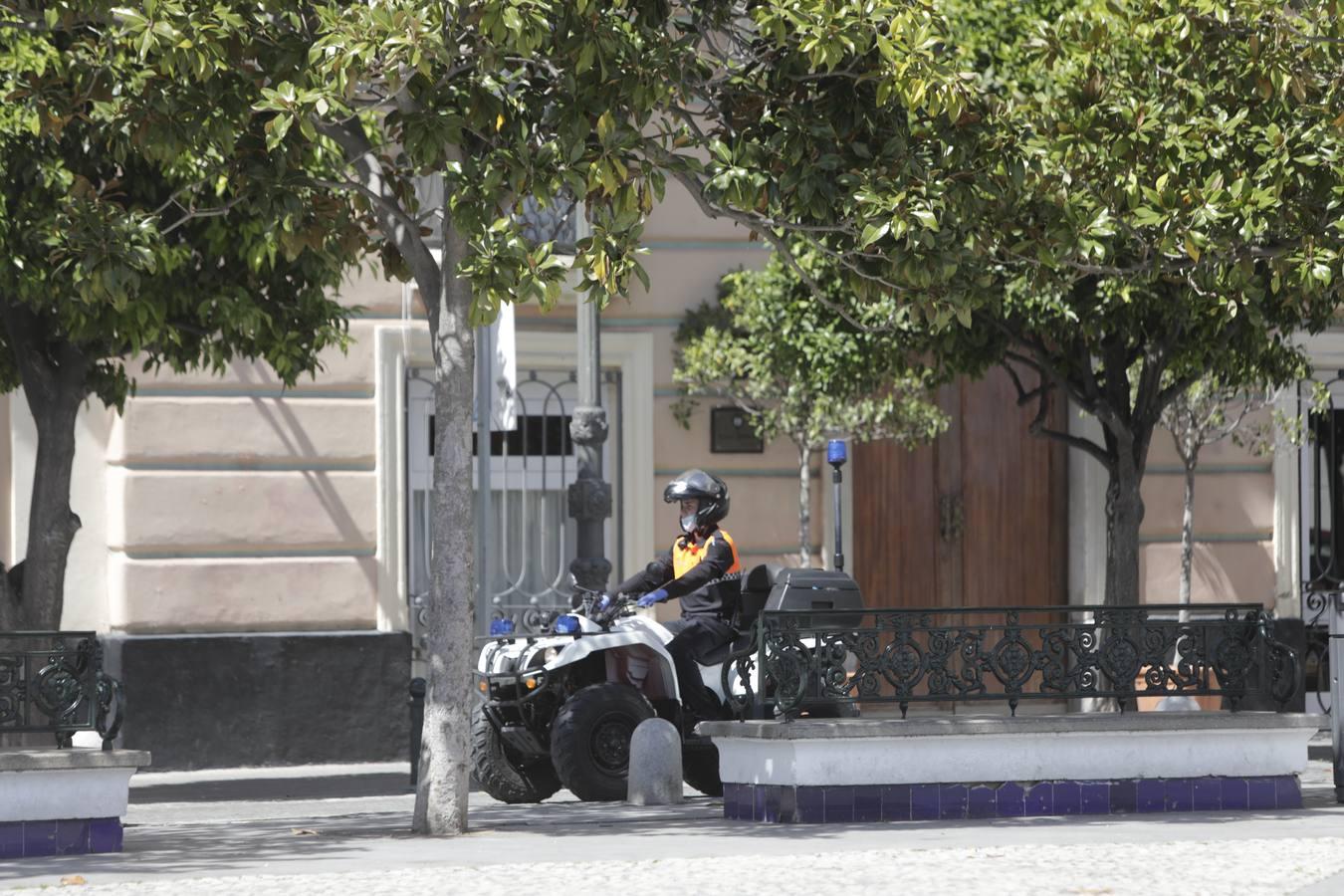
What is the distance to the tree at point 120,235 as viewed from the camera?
11.1m

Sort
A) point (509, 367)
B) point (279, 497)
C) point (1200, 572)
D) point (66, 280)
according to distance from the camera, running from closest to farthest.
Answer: point (66, 280) → point (509, 367) → point (279, 497) → point (1200, 572)

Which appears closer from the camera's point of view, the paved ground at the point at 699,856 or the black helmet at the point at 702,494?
the paved ground at the point at 699,856

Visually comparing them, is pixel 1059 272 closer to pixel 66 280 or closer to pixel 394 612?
pixel 66 280

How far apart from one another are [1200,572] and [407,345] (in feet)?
23.3

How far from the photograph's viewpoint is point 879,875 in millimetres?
8875

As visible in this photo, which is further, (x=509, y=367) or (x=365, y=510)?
(x=365, y=510)

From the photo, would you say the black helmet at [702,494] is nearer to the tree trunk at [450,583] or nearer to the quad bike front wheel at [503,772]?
the quad bike front wheel at [503,772]

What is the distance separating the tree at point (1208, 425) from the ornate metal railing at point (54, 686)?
30.1ft

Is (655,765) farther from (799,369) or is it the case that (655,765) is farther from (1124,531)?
(799,369)

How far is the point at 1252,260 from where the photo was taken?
488 inches

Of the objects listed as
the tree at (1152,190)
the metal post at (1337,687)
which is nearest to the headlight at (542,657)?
the tree at (1152,190)

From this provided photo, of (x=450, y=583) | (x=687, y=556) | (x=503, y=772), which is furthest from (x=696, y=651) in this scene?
(x=450, y=583)

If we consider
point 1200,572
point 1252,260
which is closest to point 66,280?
point 1252,260

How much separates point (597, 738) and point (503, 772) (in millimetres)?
701
